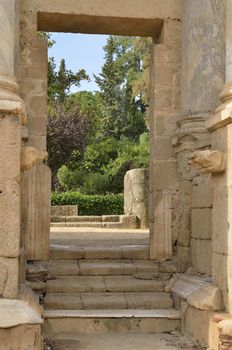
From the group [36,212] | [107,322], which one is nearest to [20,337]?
[107,322]

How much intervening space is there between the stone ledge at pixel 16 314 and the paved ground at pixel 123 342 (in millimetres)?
804

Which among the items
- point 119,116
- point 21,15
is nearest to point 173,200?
point 21,15

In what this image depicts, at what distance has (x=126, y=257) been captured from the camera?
7.79 metres

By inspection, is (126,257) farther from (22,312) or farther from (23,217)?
(22,312)

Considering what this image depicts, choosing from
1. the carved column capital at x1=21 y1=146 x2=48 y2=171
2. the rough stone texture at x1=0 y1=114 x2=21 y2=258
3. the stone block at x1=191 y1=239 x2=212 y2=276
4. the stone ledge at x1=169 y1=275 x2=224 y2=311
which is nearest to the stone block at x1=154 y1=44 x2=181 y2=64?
the stone block at x1=191 y1=239 x2=212 y2=276

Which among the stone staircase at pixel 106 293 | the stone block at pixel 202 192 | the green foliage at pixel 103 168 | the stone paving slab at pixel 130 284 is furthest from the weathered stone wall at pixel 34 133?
the green foliage at pixel 103 168

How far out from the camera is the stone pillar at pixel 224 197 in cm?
539

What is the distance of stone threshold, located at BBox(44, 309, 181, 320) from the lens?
20.5 ft

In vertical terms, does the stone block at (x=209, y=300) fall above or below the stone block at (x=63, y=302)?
above

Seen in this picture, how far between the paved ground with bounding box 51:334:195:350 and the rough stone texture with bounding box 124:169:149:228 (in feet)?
28.5

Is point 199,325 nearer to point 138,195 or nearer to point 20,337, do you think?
point 20,337

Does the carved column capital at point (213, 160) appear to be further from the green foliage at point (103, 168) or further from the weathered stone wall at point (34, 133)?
the green foliage at point (103, 168)

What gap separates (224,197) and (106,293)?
223 cm

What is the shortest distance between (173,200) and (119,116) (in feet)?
94.9
